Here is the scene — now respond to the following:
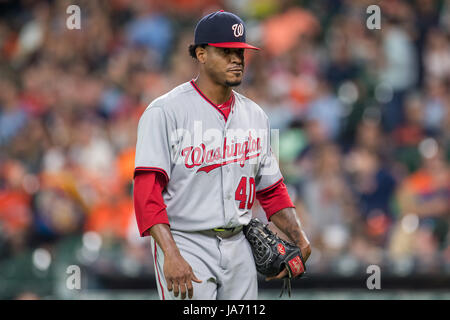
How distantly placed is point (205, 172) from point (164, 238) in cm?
40

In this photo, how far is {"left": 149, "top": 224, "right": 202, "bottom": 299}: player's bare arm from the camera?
10.6ft

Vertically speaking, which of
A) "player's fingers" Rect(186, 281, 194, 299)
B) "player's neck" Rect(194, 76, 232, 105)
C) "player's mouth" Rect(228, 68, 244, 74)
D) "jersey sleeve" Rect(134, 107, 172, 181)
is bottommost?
"player's fingers" Rect(186, 281, 194, 299)

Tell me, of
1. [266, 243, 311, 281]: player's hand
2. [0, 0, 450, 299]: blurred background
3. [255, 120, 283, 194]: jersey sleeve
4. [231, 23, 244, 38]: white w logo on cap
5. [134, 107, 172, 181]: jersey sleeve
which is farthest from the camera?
[0, 0, 450, 299]: blurred background

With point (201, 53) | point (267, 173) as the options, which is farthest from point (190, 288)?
point (201, 53)

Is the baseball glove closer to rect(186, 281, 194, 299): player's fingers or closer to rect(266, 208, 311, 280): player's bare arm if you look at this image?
rect(266, 208, 311, 280): player's bare arm

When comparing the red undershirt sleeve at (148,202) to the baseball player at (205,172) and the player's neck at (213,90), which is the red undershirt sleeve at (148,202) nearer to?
the baseball player at (205,172)

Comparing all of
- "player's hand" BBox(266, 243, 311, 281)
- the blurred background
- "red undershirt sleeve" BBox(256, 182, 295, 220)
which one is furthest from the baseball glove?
the blurred background

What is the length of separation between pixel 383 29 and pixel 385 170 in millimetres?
1998

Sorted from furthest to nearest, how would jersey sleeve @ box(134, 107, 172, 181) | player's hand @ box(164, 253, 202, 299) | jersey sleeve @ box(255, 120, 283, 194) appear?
jersey sleeve @ box(255, 120, 283, 194) < jersey sleeve @ box(134, 107, 172, 181) < player's hand @ box(164, 253, 202, 299)

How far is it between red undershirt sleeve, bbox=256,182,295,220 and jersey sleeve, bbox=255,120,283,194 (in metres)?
0.04

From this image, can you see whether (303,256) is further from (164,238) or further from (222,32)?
(222,32)

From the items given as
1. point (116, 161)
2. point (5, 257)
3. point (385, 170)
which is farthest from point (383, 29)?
point (5, 257)

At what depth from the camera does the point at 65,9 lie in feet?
30.8
